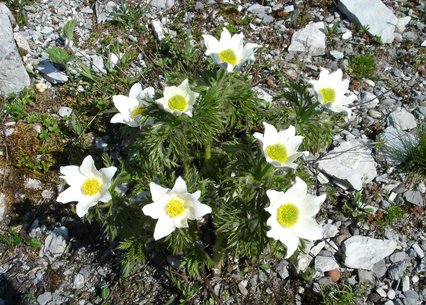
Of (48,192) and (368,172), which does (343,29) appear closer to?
(368,172)

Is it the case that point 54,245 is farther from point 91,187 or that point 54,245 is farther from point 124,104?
point 124,104

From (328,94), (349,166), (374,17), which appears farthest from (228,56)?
(374,17)

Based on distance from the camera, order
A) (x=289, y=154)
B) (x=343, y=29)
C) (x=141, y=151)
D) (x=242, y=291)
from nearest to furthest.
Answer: (x=289, y=154), (x=141, y=151), (x=242, y=291), (x=343, y=29)

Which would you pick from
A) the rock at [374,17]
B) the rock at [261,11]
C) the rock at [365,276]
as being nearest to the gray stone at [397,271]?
the rock at [365,276]

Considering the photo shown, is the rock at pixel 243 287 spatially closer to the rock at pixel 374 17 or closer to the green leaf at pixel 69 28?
the green leaf at pixel 69 28

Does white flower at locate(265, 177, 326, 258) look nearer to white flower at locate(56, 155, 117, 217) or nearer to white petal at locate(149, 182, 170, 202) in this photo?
white petal at locate(149, 182, 170, 202)

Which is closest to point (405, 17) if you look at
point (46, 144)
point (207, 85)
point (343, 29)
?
point (343, 29)
